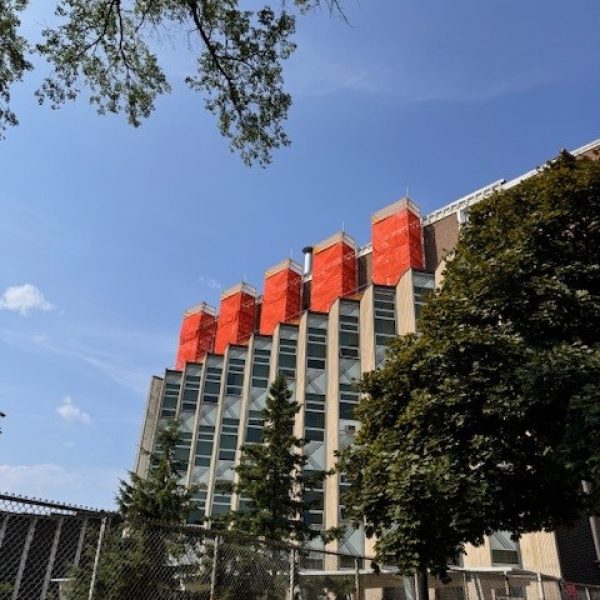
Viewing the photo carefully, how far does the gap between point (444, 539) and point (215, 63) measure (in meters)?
9.48

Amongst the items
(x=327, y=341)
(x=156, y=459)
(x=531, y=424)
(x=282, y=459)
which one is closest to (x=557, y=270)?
(x=531, y=424)

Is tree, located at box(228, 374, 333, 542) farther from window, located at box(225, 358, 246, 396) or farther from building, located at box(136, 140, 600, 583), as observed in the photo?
window, located at box(225, 358, 246, 396)

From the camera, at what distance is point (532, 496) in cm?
1116

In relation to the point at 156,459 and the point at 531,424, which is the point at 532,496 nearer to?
the point at 531,424

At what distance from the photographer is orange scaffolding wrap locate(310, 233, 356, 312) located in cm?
4378

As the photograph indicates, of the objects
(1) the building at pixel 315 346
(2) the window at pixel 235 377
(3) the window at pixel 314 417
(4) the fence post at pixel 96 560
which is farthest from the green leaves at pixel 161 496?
(2) the window at pixel 235 377

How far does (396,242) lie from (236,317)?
16.4 meters

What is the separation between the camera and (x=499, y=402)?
10.6 m

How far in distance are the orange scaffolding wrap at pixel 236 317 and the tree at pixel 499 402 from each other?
36738 millimetres

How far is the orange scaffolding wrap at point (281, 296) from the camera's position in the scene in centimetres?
4656

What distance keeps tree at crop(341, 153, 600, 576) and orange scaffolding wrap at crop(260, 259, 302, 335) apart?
1317 inches

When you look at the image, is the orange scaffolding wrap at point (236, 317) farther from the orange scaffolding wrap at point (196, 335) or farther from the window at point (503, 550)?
the window at point (503, 550)

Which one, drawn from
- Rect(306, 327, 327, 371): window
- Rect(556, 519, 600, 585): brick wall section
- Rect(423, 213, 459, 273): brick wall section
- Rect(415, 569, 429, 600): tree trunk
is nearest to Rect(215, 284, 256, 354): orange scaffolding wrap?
Rect(306, 327, 327, 371): window

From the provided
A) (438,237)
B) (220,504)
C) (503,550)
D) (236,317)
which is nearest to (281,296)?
(236,317)
